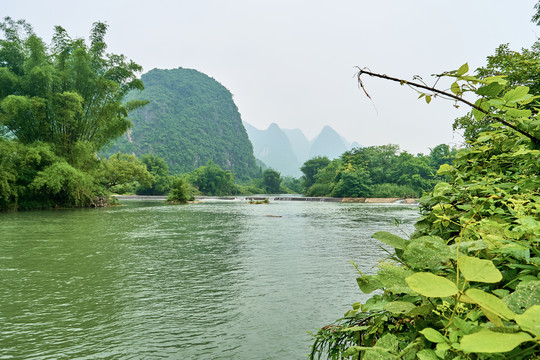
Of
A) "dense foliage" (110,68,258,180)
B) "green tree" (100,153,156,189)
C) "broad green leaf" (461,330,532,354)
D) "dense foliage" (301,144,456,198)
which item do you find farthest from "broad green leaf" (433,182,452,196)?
"dense foliage" (110,68,258,180)

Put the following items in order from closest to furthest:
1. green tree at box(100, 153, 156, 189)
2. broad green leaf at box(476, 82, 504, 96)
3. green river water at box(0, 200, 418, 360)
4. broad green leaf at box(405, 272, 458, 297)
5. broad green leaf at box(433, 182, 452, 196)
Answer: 1. broad green leaf at box(405, 272, 458, 297)
2. broad green leaf at box(476, 82, 504, 96)
3. broad green leaf at box(433, 182, 452, 196)
4. green river water at box(0, 200, 418, 360)
5. green tree at box(100, 153, 156, 189)

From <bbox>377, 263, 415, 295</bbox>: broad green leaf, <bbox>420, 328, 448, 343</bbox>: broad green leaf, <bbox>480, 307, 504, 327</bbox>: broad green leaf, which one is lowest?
<bbox>420, 328, 448, 343</bbox>: broad green leaf

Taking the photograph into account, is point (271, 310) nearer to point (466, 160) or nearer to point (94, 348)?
point (94, 348)

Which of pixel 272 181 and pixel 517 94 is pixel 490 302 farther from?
pixel 272 181

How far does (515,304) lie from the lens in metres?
0.59

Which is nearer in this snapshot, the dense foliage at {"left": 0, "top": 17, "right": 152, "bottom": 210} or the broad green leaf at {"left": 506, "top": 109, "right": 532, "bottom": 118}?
the broad green leaf at {"left": 506, "top": 109, "right": 532, "bottom": 118}

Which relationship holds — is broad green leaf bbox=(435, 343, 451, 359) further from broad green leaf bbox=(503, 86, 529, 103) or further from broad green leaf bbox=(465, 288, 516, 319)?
broad green leaf bbox=(503, 86, 529, 103)

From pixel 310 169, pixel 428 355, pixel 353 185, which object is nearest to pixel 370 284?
pixel 428 355

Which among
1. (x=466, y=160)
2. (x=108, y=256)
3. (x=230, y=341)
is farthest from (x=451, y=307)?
(x=108, y=256)

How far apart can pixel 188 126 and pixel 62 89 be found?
96850mm

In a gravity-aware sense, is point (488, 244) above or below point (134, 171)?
below

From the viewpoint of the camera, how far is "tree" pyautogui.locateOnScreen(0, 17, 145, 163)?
775 inches

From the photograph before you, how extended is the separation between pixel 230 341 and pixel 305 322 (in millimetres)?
984

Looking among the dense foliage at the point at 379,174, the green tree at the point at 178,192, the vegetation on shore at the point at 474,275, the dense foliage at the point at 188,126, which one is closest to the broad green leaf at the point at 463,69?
the vegetation on shore at the point at 474,275
